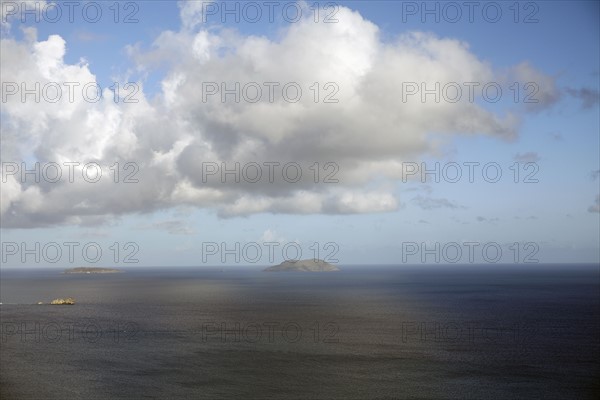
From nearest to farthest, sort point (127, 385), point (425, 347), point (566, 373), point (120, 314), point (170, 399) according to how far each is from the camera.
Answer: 1. point (170, 399)
2. point (127, 385)
3. point (566, 373)
4. point (425, 347)
5. point (120, 314)

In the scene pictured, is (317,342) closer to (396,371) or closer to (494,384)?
(396,371)

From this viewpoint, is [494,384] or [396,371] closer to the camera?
[494,384]

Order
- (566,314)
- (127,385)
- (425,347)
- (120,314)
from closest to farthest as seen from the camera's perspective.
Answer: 1. (127,385)
2. (425,347)
3. (566,314)
4. (120,314)

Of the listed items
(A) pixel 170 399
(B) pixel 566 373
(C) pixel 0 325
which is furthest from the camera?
(C) pixel 0 325

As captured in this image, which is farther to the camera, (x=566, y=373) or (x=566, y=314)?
(x=566, y=314)

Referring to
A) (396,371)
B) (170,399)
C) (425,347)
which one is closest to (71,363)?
(170,399)

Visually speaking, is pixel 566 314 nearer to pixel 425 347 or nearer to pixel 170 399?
pixel 425 347

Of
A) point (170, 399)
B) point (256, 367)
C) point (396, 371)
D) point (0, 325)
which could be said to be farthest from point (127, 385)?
point (0, 325)

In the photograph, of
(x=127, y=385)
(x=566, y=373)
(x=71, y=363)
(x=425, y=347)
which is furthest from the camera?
A: (x=425, y=347)

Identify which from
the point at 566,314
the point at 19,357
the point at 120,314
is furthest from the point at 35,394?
the point at 566,314
